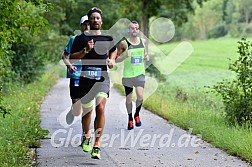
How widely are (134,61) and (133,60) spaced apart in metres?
0.03

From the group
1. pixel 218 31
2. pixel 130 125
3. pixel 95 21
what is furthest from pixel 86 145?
pixel 218 31

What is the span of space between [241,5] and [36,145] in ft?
335

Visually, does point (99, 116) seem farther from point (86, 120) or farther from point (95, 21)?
point (95, 21)

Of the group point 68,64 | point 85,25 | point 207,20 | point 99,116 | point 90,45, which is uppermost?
point 85,25

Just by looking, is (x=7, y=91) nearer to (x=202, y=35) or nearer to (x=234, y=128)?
(x=234, y=128)

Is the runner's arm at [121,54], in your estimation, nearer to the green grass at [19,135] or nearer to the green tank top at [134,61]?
the green tank top at [134,61]

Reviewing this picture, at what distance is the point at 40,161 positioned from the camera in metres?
8.13

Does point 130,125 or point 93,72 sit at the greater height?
point 93,72

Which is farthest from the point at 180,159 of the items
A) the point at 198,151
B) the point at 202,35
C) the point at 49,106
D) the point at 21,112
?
the point at 202,35

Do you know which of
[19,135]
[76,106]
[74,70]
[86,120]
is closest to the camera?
[74,70]

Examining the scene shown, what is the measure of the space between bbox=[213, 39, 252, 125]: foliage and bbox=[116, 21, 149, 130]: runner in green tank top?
1.54 meters

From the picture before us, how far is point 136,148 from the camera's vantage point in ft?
30.3

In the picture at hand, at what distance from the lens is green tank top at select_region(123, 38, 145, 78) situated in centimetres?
1153

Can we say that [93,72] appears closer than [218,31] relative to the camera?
Yes
